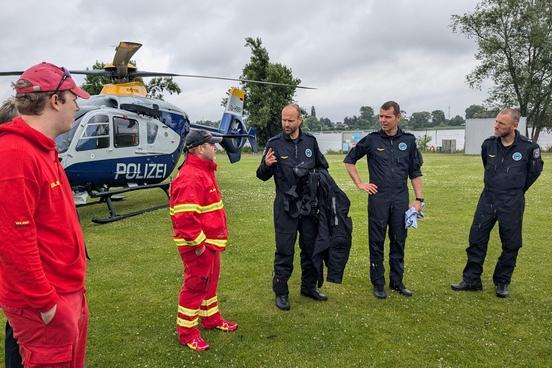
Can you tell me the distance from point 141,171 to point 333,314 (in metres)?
7.27

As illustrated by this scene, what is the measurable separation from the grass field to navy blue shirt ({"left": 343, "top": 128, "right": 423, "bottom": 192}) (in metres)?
1.36

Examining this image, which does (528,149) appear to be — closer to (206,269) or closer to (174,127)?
(206,269)

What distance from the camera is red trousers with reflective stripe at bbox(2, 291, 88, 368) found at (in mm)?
1956

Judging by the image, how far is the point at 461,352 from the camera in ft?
12.2

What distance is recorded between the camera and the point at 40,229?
194 centimetres

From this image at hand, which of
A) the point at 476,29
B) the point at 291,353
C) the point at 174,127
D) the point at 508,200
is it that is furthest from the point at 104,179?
the point at 476,29

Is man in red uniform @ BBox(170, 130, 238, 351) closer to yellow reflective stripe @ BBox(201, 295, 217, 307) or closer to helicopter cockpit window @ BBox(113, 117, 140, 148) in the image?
yellow reflective stripe @ BBox(201, 295, 217, 307)

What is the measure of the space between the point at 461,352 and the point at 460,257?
305 centimetres

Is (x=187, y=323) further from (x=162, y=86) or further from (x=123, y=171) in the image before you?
(x=162, y=86)

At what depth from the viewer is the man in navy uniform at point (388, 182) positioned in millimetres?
4816

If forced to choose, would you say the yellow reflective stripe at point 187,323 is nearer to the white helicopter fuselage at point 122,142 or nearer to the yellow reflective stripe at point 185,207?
the yellow reflective stripe at point 185,207

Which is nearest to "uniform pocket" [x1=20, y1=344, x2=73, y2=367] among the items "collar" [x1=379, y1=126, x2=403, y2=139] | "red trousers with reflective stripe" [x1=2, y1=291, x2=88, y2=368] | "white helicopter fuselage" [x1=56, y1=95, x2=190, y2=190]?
"red trousers with reflective stripe" [x1=2, y1=291, x2=88, y2=368]

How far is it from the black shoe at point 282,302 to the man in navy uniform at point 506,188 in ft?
7.55

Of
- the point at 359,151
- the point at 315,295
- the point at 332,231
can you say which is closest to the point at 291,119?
the point at 359,151
